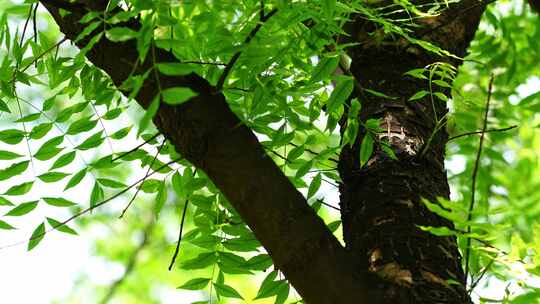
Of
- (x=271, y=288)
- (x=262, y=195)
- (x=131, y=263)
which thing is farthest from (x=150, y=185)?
(x=131, y=263)

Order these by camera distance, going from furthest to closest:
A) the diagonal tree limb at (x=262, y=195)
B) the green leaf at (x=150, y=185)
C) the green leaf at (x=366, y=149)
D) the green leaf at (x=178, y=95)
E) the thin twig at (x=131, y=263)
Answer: the thin twig at (x=131, y=263)
the green leaf at (x=150, y=185)
the green leaf at (x=366, y=149)
the diagonal tree limb at (x=262, y=195)
the green leaf at (x=178, y=95)

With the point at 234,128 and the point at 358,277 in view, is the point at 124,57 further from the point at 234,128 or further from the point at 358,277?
the point at 358,277

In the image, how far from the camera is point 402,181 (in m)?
1.70

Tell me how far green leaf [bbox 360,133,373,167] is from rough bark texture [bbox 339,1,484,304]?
82 millimetres

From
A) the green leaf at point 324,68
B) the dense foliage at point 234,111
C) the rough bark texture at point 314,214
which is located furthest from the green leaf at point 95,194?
the green leaf at point 324,68

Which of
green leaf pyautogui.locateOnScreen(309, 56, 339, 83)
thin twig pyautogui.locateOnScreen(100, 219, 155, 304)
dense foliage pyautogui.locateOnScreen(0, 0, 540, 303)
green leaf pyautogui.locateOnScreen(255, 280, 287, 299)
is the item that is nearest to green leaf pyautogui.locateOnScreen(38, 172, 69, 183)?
dense foliage pyautogui.locateOnScreen(0, 0, 540, 303)

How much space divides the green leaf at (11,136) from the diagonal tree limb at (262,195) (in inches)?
21.0

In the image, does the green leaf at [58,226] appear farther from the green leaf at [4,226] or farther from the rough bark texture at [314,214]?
the rough bark texture at [314,214]

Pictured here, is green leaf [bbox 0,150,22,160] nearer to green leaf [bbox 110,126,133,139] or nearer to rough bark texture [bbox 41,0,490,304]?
green leaf [bbox 110,126,133,139]

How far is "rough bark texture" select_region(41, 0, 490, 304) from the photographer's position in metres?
1.39

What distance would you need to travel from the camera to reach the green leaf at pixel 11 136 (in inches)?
73.0

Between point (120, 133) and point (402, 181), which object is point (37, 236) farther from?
point (402, 181)

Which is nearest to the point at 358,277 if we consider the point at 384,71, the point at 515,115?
the point at 384,71

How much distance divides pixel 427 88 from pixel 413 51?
150mm
